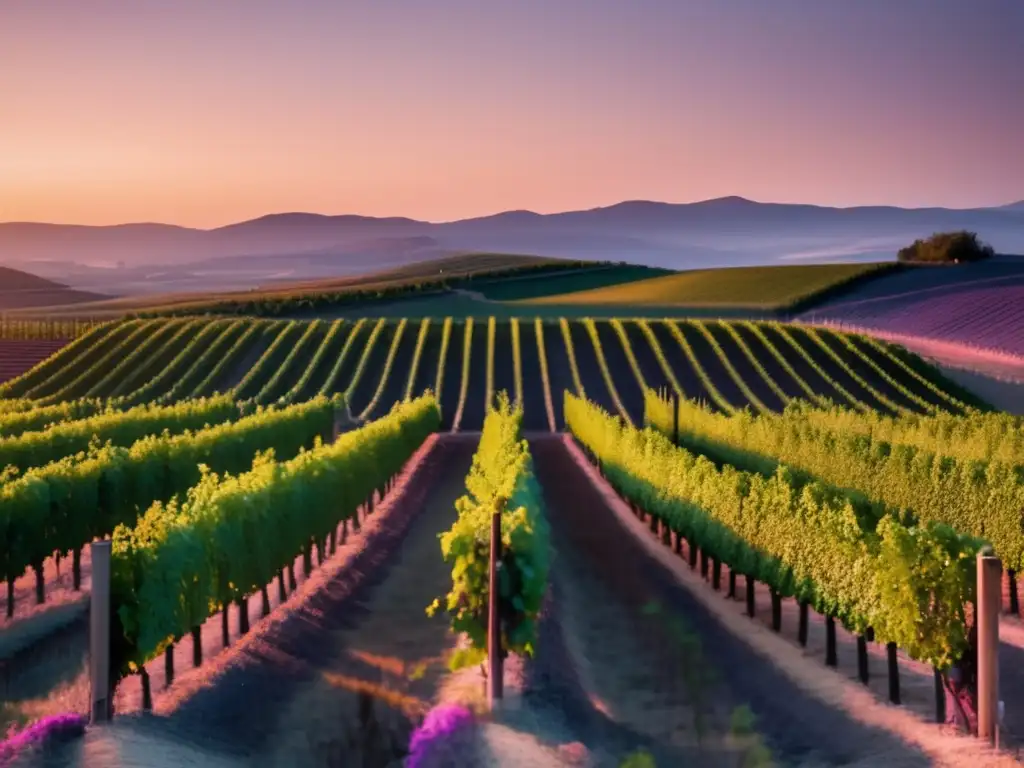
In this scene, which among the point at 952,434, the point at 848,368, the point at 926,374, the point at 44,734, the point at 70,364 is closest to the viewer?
the point at 44,734

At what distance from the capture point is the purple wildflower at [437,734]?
1589 cm

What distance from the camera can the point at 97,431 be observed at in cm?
4644

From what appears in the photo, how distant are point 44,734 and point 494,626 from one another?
20.8ft

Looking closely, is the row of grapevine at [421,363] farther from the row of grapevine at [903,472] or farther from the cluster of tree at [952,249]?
the cluster of tree at [952,249]

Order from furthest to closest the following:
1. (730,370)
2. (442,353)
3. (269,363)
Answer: (442,353) → (269,363) → (730,370)

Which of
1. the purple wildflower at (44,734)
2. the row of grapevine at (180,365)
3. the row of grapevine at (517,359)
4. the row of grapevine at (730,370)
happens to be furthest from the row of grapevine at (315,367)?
the purple wildflower at (44,734)

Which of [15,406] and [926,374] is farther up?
[15,406]

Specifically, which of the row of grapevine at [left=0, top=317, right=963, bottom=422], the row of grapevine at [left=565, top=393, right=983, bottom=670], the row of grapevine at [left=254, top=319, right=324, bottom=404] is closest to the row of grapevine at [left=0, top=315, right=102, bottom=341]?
the row of grapevine at [left=0, top=317, right=963, bottom=422]

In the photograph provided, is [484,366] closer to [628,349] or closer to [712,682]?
[628,349]

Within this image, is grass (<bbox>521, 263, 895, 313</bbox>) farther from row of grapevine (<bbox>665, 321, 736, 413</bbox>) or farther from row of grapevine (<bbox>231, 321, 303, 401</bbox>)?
row of grapevine (<bbox>231, 321, 303, 401</bbox>)

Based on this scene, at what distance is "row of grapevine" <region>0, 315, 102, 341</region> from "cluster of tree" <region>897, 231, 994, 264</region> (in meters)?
92.8

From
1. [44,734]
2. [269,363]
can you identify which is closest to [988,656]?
[44,734]

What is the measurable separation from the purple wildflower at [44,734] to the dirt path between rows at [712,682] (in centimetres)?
775

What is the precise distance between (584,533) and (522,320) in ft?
229
